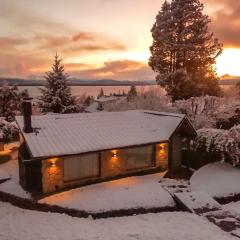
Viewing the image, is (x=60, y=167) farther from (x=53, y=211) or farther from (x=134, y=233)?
(x=134, y=233)

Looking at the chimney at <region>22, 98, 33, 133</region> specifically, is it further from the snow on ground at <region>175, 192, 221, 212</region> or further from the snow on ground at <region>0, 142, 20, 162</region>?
the snow on ground at <region>175, 192, 221, 212</region>

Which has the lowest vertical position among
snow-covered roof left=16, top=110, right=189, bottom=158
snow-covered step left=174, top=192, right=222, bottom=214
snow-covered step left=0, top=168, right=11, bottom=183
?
snow-covered step left=174, top=192, right=222, bottom=214

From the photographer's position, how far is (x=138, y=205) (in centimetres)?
1811

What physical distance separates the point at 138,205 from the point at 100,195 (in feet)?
8.14

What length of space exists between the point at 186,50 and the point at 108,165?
63.9ft

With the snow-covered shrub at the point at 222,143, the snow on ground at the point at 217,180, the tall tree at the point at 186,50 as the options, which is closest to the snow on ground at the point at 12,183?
the snow on ground at the point at 217,180

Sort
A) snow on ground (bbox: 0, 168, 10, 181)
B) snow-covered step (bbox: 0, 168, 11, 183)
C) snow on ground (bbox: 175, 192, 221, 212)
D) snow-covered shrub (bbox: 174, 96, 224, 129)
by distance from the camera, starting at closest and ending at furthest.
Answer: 1. snow on ground (bbox: 175, 192, 221, 212)
2. snow-covered step (bbox: 0, 168, 11, 183)
3. snow on ground (bbox: 0, 168, 10, 181)
4. snow-covered shrub (bbox: 174, 96, 224, 129)

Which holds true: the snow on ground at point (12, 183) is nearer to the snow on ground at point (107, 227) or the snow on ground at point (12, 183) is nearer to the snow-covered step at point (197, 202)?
the snow on ground at point (107, 227)

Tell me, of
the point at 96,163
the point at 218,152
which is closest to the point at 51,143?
the point at 96,163

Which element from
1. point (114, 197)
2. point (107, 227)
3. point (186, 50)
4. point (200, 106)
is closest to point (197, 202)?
point (114, 197)

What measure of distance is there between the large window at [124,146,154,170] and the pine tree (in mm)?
14710

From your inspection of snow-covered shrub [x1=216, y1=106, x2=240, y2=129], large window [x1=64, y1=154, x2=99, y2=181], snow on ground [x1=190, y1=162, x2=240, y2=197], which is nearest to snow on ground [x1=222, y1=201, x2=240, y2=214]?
snow on ground [x1=190, y1=162, x2=240, y2=197]

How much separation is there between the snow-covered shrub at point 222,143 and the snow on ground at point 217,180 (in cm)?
83

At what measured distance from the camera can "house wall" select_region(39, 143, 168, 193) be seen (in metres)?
19.4
